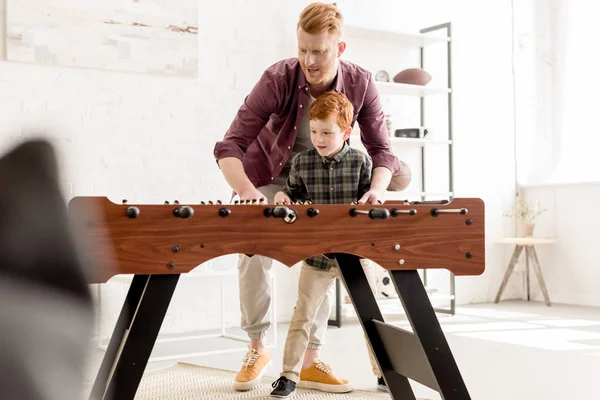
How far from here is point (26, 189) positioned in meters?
0.42

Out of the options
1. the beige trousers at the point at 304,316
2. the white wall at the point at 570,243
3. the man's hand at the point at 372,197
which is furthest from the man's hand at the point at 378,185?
the white wall at the point at 570,243

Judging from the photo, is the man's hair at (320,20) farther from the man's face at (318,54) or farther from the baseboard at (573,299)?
the baseboard at (573,299)

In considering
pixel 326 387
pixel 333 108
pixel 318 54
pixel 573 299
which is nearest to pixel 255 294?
pixel 326 387

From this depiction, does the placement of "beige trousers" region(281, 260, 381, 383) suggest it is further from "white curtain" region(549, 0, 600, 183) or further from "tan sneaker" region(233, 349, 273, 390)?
"white curtain" region(549, 0, 600, 183)

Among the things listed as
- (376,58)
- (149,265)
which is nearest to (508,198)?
(376,58)

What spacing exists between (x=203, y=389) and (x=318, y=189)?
881mm

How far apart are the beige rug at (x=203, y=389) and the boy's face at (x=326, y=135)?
0.88 meters

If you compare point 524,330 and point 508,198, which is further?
point 508,198

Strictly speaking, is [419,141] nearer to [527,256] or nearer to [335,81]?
[527,256]

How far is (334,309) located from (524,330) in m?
1.14

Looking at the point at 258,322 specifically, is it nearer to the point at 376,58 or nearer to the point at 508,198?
the point at 376,58

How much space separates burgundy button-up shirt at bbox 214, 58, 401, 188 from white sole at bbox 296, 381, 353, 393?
776mm

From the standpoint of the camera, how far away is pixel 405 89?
4.77 metres

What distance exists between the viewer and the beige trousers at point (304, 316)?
2.55m
